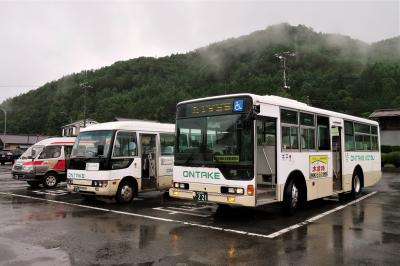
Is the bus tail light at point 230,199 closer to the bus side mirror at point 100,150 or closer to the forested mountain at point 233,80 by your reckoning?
the bus side mirror at point 100,150

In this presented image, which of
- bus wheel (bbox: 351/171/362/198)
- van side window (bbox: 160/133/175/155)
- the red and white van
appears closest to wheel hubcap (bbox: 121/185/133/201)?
van side window (bbox: 160/133/175/155)

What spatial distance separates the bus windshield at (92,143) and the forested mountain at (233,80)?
30.8 metres

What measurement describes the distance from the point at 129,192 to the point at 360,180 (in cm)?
876

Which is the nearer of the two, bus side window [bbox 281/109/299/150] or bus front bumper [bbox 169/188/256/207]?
bus front bumper [bbox 169/188/256/207]

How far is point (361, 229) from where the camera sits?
8.74 metres

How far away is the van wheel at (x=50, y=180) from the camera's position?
17.0 m

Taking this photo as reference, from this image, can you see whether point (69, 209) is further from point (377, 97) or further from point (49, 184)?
point (377, 97)

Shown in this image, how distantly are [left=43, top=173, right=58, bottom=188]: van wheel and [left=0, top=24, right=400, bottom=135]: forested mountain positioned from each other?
2865cm

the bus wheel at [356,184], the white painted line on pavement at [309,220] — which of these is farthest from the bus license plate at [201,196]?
the bus wheel at [356,184]

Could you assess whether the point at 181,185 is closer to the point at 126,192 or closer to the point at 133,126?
the point at 126,192

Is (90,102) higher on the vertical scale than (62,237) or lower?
higher

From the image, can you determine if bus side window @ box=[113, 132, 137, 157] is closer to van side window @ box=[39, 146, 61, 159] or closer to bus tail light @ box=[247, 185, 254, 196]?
bus tail light @ box=[247, 185, 254, 196]

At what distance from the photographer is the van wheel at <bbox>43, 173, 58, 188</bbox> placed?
17016 mm

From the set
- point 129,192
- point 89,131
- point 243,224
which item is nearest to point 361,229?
point 243,224
